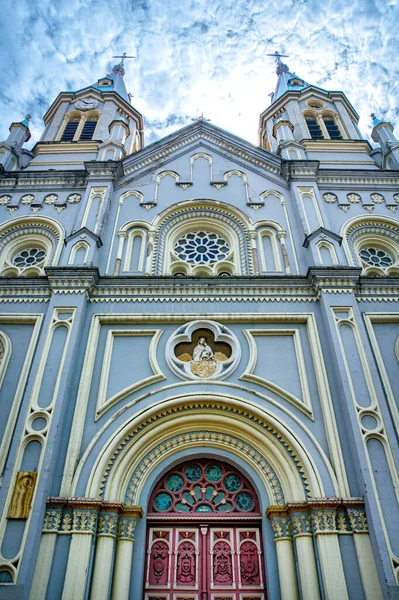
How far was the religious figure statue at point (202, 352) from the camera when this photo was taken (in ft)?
35.2

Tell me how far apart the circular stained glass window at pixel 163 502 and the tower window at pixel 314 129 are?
15.3m

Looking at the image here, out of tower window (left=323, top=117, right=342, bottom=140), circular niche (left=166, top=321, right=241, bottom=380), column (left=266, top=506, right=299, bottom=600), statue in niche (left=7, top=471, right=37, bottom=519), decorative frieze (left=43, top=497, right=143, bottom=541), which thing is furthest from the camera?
tower window (left=323, top=117, right=342, bottom=140)

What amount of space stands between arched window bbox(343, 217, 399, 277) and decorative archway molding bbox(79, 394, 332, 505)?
593cm

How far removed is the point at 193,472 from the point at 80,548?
2.66 m

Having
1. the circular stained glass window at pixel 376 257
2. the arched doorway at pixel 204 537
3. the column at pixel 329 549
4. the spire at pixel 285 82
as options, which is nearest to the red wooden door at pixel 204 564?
the arched doorway at pixel 204 537

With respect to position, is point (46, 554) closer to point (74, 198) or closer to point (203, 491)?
point (203, 491)

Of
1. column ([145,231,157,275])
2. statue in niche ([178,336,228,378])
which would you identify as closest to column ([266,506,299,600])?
statue in niche ([178,336,228,378])

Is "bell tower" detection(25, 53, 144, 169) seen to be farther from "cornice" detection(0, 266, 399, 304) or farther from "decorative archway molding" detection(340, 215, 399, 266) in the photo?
"decorative archway molding" detection(340, 215, 399, 266)

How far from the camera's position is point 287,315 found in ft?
36.9

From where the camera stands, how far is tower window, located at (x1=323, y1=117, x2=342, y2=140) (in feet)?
65.1

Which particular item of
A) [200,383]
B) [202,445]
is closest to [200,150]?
[200,383]

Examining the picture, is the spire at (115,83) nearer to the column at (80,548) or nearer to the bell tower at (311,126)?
the bell tower at (311,126)

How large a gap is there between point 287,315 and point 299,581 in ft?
17.9

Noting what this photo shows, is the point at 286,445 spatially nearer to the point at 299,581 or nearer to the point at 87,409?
the point at 299,581
